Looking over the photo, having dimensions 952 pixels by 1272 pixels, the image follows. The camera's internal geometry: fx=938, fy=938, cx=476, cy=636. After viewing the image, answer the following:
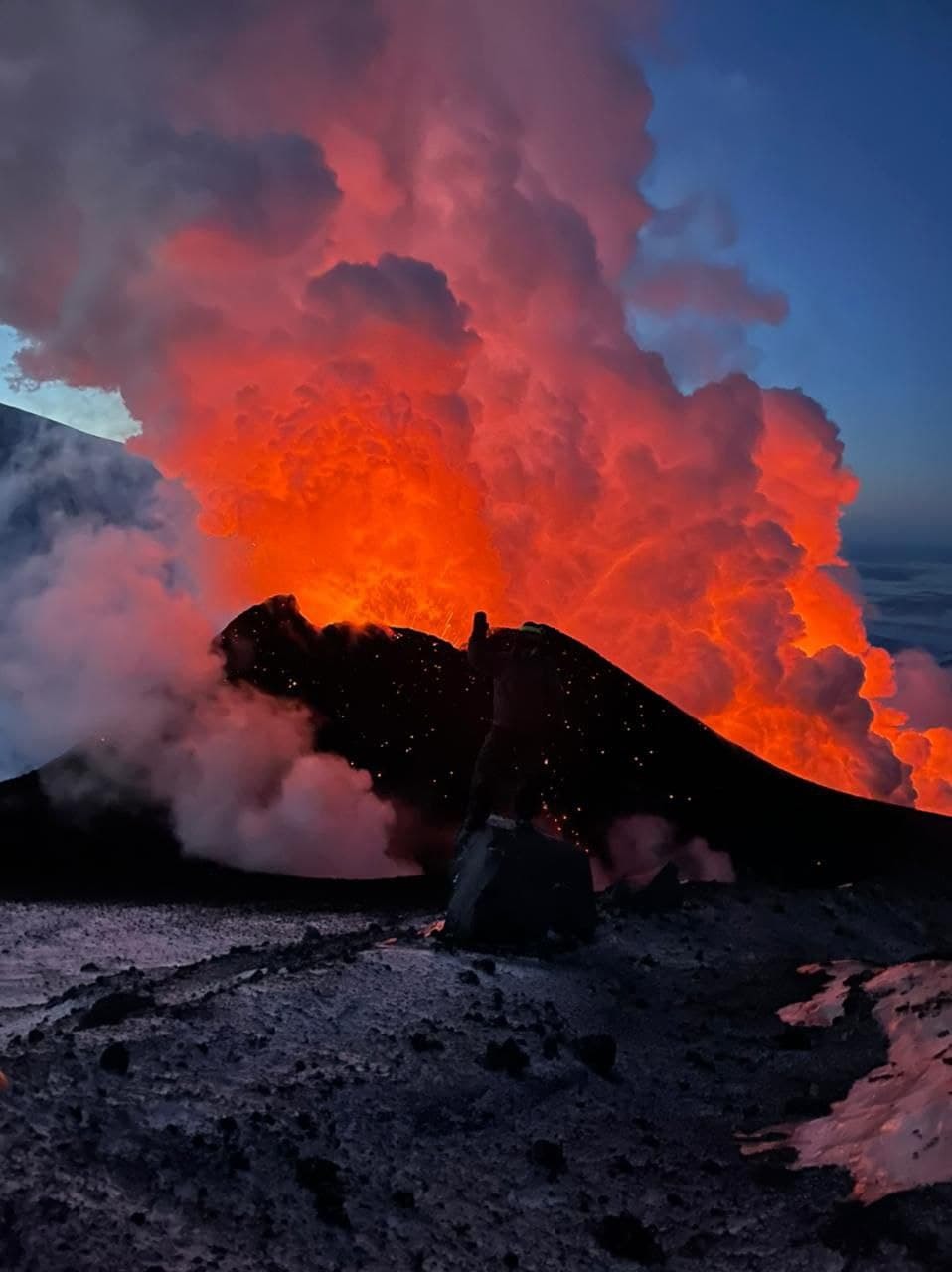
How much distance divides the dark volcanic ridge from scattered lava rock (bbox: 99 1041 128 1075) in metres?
9.75

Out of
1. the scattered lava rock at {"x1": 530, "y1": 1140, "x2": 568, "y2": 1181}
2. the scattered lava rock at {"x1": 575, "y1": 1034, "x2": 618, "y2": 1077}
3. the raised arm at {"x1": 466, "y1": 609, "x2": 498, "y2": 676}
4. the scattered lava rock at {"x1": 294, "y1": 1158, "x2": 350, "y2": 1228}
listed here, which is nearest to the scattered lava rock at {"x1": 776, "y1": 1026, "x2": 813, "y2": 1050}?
the scattered lava rock at {"x1": 575, "y1": 1034, "x2": 618, "y2": 1077}

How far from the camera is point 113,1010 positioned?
6.04 meters

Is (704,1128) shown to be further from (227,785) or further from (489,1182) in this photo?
(227,785)

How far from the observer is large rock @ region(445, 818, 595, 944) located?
347 inches

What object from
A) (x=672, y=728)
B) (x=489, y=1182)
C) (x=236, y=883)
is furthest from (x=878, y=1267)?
(x=672, y=728)

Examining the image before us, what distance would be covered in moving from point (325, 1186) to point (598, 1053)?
261 centimetres

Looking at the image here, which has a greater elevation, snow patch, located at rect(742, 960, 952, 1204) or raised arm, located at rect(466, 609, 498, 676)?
raised arm, located at rect(466, 609, 498, 676)

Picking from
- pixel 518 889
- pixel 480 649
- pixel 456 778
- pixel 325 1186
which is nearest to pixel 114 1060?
pixel 325 1186

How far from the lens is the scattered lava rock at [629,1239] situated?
4305 mm

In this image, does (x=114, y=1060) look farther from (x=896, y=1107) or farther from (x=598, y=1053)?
(x=896, y=1107)

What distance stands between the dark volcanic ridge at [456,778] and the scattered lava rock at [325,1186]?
10.4 m

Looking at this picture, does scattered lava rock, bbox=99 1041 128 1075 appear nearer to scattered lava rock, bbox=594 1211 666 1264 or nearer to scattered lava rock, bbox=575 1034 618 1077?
scattered lava rock, bbox=594 1211 666 1264

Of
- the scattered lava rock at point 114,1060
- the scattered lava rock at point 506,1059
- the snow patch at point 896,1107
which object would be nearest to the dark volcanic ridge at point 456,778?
the snow patch at point 896,1107

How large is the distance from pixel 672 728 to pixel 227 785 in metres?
9.04
